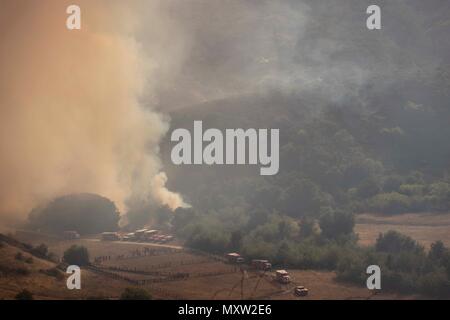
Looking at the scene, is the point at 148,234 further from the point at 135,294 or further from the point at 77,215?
the point at 135,294

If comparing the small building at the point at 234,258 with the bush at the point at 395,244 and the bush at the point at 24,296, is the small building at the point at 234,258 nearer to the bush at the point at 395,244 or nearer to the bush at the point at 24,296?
the bush at the point at 395,244

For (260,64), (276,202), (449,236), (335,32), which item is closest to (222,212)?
(276,202)

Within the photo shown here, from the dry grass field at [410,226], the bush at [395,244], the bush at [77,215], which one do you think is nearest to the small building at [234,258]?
the bush at [395,244]

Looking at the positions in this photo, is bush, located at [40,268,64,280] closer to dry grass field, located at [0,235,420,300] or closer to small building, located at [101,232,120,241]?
dry grass field, located at [0,235,420,300]

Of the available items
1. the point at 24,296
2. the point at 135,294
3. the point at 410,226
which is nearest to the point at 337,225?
the point at 410,226

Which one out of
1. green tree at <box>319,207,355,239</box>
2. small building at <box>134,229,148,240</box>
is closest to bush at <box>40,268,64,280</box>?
small building at <box>134,229,148,240</box>
